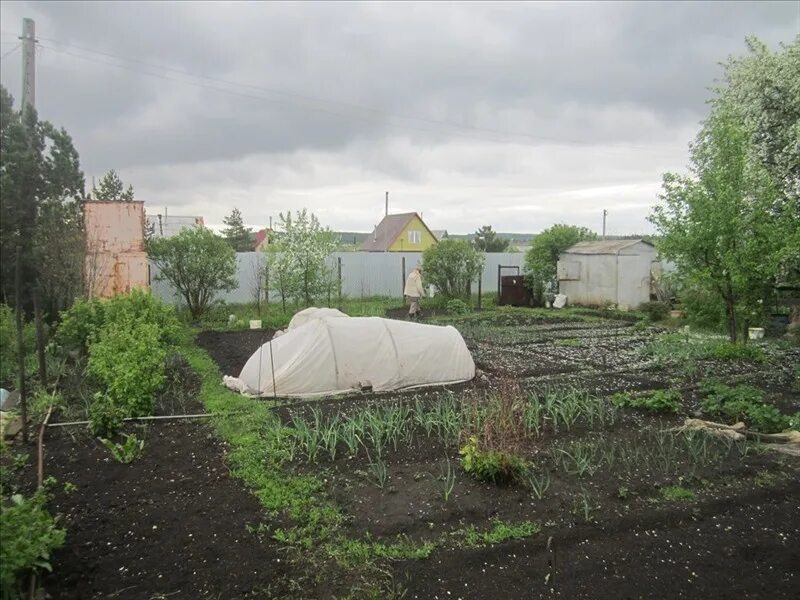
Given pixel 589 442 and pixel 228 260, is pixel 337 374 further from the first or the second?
pixel 228 260

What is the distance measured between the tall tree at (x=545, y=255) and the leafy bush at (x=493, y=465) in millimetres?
17253

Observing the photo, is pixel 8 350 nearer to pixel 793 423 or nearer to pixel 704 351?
pixel 793 423

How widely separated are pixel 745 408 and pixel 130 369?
6837 millimetres

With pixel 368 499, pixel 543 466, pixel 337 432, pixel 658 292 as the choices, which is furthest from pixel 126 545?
pixel 658 292

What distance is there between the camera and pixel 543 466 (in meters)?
5.00

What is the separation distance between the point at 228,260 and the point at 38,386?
7948 millimetres

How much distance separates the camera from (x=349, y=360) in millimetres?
7844

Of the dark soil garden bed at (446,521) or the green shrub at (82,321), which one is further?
the green shrub at (82,321)

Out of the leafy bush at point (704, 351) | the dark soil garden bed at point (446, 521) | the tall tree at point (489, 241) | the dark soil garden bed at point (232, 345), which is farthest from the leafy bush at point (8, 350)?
the tall tree at point (489, 241)

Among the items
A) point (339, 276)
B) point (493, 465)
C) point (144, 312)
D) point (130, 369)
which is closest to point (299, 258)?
point (339, 276)

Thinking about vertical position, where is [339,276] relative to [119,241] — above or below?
below

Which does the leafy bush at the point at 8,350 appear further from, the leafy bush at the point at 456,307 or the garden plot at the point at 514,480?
the leafy bush at the point at 456,307

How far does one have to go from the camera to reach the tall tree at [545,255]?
21516 mm

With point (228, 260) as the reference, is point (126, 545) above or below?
below
